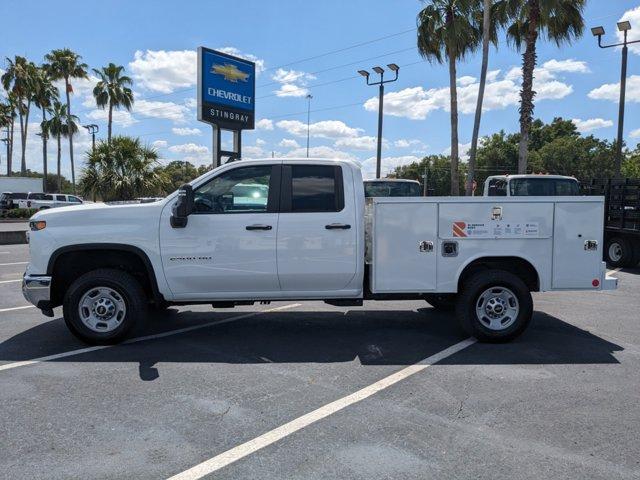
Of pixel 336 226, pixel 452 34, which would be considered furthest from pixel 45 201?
pixel 336 226

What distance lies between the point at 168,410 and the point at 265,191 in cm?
259

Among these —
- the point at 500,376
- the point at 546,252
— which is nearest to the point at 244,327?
the point at 500,376

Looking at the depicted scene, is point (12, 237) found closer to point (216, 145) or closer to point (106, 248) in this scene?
point (216, 145)

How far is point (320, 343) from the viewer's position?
243 inches

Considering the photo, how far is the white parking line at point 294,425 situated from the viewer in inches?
131

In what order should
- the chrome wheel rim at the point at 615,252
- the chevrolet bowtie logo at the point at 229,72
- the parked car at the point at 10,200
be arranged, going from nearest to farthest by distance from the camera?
1. the chrome wheel rim at the point at 615,252
2. the chevrolet bowtie logo at the point at 229,72
3. the parked car at the point at 10,200

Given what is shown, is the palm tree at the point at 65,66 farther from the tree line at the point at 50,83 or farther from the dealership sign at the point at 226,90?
the dealership sign at the point at 226,90

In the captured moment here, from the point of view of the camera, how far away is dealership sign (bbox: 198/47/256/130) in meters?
15.6

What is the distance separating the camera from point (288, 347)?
6.01m

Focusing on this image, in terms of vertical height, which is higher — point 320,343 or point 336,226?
point 336,226

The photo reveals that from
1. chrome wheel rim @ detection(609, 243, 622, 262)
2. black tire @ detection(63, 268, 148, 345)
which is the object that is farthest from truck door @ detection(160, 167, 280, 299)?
chrome wheel rim @ detection(609, 243, 622, 262)

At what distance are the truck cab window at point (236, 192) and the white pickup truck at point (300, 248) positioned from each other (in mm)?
11

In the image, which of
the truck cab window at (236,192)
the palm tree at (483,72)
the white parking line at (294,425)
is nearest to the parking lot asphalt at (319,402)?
the white parking line at (294,425)

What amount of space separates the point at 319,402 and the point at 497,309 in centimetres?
267
